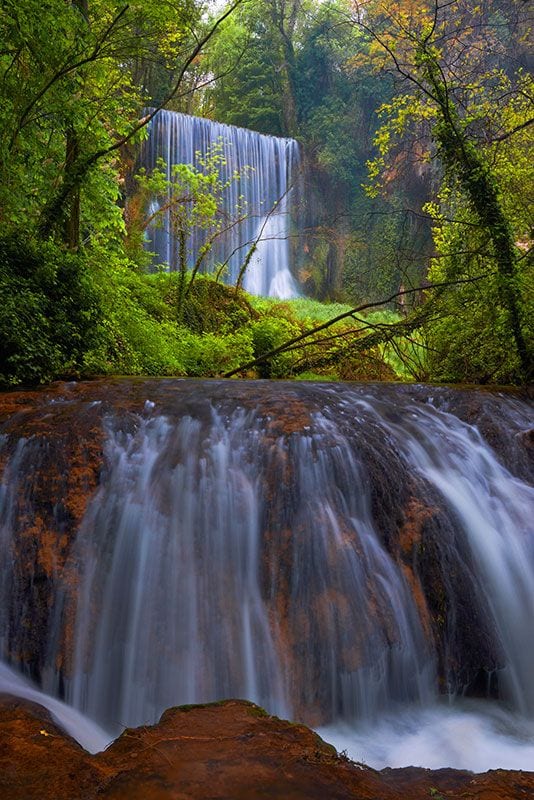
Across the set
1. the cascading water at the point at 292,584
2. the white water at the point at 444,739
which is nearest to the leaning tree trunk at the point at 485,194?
the cascading water at the point at 292,584

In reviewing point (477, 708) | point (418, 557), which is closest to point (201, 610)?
point (418, 557)

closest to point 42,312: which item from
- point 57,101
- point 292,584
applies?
point 57,101

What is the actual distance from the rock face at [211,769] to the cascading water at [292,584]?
3.61 feet

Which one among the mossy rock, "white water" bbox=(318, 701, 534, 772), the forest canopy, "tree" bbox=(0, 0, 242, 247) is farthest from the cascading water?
the mossy rock

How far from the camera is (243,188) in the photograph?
23.0 m

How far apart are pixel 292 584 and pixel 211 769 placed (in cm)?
193

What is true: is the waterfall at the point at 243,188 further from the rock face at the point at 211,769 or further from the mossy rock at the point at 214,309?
the rock face at the point at 211,769

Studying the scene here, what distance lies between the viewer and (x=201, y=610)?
330 centimetres

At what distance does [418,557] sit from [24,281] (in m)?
4.81

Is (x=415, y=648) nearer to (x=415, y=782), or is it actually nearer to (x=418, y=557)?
(x=418, y=557)

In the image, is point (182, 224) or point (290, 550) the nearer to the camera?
point (290, 550)

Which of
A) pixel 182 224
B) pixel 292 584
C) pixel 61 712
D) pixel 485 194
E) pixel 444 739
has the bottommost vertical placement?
pixel 444 739

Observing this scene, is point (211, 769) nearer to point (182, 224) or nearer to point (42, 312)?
point (42, 312)

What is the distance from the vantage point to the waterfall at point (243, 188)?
20.6 m
